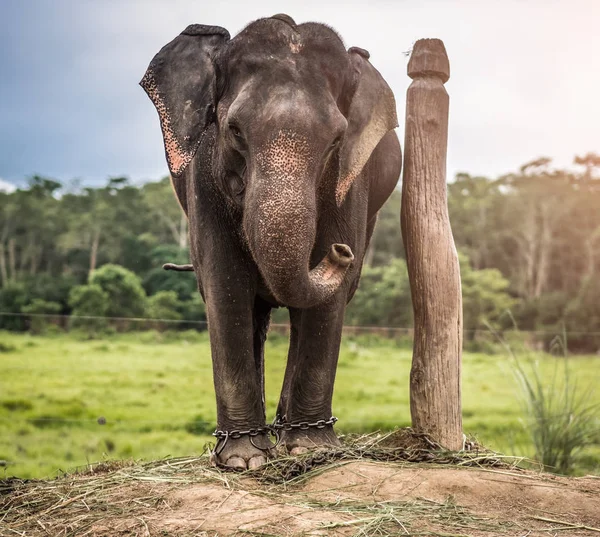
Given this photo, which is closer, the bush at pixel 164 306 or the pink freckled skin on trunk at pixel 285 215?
the pink freckled skin on trunk at pixel 285 215

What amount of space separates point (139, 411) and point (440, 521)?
15.3 metres

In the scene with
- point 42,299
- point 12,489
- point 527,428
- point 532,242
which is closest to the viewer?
point 12,489

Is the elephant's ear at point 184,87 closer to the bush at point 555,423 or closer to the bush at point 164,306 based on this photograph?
the bush at point 555,423

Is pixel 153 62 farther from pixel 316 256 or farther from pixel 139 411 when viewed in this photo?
pixel 139 411

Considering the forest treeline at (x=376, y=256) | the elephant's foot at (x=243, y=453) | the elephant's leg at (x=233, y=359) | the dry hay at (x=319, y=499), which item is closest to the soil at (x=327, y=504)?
the dry hay at (x=319, y=499)

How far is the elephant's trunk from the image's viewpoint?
3.91 m

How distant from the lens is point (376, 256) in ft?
120

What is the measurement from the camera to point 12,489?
4.69 meters

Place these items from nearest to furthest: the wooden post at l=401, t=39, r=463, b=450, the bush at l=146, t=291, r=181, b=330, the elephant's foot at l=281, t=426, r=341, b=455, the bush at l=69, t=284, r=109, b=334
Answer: the elephant's foot at l=281, t=426, r=341, b=455
the wooden post at l=401, t=39, r=463, b=450
the bush at l=146, t=291, r=181, b=330
the bush at l=69, t=284, r=109, b=334

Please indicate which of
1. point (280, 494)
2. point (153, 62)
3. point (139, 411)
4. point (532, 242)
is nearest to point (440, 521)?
point (280, 494)

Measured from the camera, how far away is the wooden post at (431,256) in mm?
5492

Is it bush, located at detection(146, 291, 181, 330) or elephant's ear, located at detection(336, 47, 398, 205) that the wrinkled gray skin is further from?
bush, located at detection(146, 291, 181, 330)

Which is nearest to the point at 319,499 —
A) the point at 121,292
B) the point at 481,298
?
→ the point at 121,292

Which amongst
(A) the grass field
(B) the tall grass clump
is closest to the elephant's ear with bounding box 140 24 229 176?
(B) the tall grass clump
